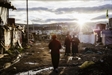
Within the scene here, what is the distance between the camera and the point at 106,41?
37469mm

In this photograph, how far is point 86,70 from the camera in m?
11.4

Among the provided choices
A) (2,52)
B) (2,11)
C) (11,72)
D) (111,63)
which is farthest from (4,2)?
(111,63)

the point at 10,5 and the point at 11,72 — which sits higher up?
the point at 10,5

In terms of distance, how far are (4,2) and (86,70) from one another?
17682 mm

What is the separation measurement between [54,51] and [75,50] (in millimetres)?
6309

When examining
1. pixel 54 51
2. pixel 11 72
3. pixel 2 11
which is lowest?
pixel 11 72

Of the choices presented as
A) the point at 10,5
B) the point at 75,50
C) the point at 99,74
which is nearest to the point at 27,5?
the point at 10,5

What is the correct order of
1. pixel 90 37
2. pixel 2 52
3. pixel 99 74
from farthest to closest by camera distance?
pixel 90 37
pixel 2 52
pixel 99 74

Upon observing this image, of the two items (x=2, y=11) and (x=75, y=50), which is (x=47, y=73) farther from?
(x=2, y=11)

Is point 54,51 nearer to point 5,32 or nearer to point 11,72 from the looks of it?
point 11,72

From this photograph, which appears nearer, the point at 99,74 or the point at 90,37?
the point at 99,74

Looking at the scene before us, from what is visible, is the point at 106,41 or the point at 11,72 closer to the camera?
Answer: the point at 11,72

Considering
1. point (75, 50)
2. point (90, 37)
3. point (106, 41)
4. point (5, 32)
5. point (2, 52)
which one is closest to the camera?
point (75, 50)

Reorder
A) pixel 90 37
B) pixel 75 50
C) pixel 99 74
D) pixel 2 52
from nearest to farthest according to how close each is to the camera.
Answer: pixel 99 74 → pixel 75 50 → pixel 2 52 → pixel 90 37
